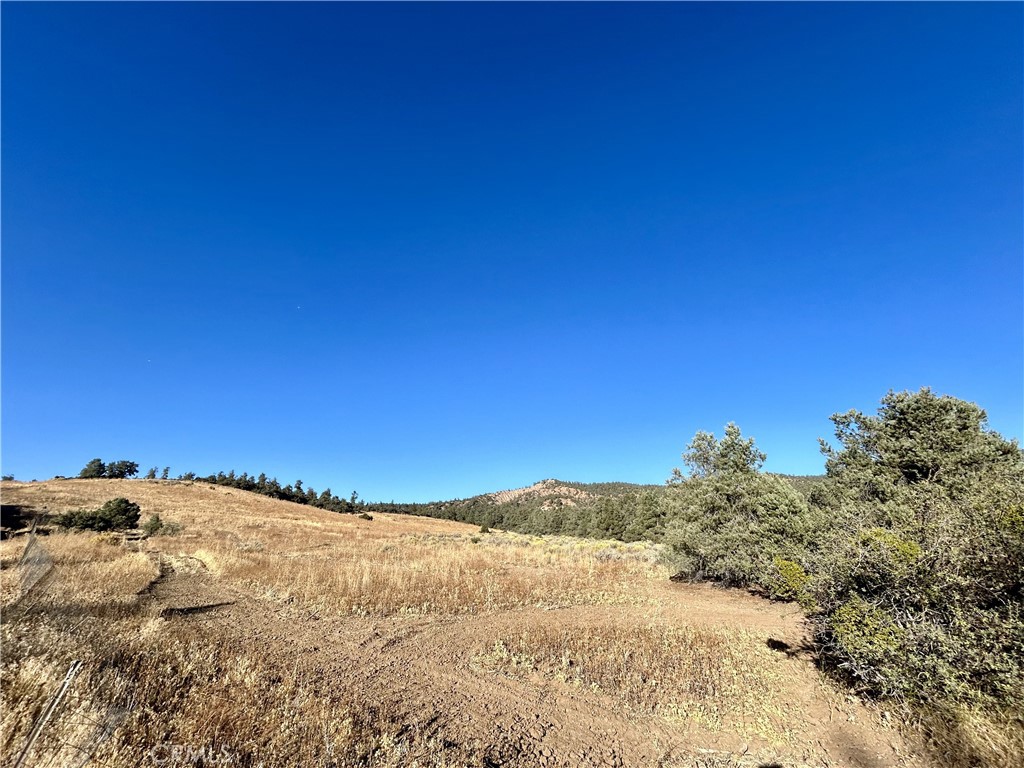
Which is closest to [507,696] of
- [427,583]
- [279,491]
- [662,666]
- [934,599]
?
[662,666]

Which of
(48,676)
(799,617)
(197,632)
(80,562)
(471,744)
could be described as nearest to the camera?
(48,676)

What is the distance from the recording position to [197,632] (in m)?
7.96

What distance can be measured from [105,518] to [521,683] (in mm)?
35406

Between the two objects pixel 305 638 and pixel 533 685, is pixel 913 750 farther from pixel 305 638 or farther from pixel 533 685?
pixel 305 638

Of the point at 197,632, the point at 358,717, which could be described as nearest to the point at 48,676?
the point at 358,717

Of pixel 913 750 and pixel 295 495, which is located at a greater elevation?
pixel 295 495

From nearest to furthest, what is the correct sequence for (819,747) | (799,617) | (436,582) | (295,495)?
(819,747)
(799,617)
(436,582)
(295,495)

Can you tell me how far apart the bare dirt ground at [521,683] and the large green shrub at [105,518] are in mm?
22529

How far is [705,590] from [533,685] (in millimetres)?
12706

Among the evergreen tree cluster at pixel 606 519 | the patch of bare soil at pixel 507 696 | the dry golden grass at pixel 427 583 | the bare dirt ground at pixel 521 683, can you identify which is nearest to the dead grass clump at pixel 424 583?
the dry golden grass at pixel 427 583

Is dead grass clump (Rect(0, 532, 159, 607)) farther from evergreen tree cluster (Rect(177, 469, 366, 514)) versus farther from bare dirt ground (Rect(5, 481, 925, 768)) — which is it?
evergreen tree cluster (Rect(177, 469, 366, 514))

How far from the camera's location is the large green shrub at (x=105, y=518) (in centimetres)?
2864

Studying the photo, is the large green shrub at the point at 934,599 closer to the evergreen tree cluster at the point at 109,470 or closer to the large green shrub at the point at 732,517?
the large green shrub at the point at 732,517

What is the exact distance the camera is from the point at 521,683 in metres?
6.93
